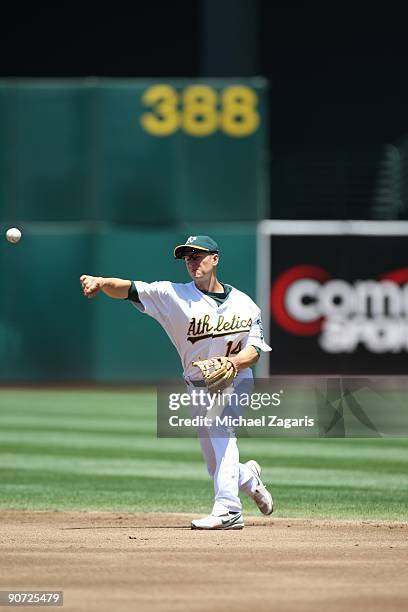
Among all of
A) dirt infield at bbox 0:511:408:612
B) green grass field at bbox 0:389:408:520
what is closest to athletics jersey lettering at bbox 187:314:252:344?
dirt infield at bbox 0:511:408:612

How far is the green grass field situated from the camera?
9742 mm

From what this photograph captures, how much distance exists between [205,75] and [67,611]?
18858mm

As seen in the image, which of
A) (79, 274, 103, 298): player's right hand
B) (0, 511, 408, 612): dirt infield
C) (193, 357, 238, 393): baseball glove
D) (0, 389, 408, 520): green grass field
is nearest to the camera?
(0, 511, 408, 612): dirt infield

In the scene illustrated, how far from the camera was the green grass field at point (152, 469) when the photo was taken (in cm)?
974

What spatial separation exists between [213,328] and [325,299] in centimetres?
A: 1341

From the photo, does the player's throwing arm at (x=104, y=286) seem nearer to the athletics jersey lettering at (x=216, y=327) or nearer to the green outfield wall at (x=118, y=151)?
the athletics jersey lettering at (x=216, y=327)

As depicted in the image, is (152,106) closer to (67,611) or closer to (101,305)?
(101,305)

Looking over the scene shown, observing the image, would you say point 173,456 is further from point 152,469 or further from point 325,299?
point 325,299

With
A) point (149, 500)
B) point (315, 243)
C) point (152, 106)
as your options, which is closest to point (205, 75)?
point (152, 106)

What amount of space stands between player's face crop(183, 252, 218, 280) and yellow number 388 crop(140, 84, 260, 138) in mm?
13410

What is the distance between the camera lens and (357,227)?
842 inches

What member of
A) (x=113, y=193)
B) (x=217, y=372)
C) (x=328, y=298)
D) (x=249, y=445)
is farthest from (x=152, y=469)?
(x=113, y=193)

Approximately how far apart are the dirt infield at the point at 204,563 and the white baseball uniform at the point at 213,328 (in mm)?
324

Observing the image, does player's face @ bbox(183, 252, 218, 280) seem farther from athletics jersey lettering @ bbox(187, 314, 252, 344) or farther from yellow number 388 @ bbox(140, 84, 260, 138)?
yellow number 388 @ bbox(140, 84, 260, 138)
